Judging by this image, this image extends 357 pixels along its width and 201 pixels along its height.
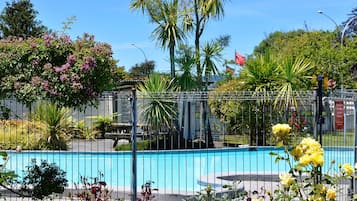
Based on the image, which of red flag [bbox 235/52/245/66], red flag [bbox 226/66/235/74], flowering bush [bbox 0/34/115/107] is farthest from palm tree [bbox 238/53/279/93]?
flowering bush [bbox 0/34/115/107]

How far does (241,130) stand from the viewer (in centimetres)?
1661

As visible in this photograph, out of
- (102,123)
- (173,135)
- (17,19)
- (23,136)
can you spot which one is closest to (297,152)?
(173,135)

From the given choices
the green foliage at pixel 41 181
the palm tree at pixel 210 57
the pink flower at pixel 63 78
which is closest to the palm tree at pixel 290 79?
the palm tree at pixel 210 57

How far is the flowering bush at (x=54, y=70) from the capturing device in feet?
21.7

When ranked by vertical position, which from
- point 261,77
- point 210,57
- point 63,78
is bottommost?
point 63,78

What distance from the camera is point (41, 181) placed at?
6.19 m

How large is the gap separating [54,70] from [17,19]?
110ft

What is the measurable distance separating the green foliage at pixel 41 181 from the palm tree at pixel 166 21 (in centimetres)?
1147

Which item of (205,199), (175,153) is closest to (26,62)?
(205,199)

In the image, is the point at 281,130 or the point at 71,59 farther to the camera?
the point at 71,59

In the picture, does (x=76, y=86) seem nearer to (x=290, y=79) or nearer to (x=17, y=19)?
(x=290, y=79)

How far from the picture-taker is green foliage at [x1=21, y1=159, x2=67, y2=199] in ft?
20.3

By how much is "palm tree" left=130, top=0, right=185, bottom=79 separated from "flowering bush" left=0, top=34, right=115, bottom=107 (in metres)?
10.6

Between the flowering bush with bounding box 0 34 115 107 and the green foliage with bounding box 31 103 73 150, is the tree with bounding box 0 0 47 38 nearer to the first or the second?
→ the green foliage with bounding box 31 103 73 150
